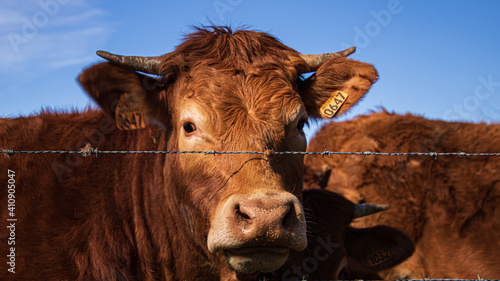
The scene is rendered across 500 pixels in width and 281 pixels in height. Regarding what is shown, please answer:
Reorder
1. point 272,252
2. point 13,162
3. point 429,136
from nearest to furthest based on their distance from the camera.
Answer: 1. point 272,252
2. point 13,162
3. point 429,136

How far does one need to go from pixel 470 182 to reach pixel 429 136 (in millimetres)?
998

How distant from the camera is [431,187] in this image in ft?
24.0

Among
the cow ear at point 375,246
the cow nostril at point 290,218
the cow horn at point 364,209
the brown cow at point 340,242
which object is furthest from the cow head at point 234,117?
the cow ear at point 375,246

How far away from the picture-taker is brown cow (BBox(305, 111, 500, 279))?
6.89 metres

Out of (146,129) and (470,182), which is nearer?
(146,129)

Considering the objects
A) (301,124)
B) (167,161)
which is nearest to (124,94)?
(167,161)

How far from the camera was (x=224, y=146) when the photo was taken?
3.57 metres

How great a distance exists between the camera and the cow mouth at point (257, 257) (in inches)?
123

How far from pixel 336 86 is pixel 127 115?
2.06 metres

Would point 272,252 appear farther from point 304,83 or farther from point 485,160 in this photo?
point 485,160

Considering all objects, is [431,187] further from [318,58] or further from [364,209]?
[318,58]

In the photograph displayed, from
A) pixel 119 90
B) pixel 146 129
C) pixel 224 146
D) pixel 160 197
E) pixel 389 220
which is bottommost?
pixel 389 220

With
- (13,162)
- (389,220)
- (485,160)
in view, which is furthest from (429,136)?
(13,162)

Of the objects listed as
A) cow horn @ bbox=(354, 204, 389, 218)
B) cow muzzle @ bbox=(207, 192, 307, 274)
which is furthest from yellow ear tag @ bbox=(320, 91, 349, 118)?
cow muzzle @ bbox=(207, 192, 307, 274)
